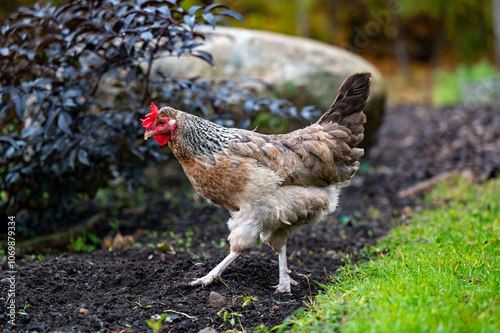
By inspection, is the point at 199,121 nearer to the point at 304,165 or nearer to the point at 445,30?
the point at 304,165

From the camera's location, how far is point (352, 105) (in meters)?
3.96

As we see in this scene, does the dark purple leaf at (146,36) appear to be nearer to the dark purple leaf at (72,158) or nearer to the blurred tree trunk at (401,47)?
the dark purple leaf at (72,158)

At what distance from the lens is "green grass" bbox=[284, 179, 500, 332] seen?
2455mm

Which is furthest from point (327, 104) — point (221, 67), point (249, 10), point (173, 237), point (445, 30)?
point (445, 30)

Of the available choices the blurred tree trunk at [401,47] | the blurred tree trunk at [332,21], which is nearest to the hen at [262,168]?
the blurred tree trunk at [332,21]

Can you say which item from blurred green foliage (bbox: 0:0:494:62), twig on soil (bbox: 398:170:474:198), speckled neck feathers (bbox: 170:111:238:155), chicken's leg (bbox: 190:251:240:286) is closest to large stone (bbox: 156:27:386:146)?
twig on soil (bbox: 398:170:474:198)

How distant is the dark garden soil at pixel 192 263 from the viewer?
298 cm

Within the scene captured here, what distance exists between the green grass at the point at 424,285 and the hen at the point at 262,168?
0.67 m

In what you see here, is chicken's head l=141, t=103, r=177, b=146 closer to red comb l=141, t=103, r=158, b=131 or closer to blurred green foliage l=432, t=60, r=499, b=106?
red comb l=141, t=103, r=158, b=131

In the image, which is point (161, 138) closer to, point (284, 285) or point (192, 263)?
point (192, 263)

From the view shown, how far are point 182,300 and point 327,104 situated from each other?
4.87 metres

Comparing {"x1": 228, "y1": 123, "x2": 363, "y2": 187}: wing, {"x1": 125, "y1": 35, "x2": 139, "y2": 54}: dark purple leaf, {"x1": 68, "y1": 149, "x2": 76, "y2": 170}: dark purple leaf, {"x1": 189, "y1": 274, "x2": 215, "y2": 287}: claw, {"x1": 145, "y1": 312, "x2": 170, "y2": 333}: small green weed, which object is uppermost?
{"x1": 125, "y1": 35, "x2": 139, "y2": 54}: dark purple leaf

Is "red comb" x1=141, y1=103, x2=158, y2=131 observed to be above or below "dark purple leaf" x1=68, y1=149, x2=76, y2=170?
above

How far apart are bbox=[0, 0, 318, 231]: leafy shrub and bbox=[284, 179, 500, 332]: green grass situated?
2.00 m
